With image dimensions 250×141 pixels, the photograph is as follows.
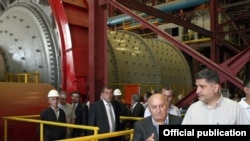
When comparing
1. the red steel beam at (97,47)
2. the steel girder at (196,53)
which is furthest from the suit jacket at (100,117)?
the steel girder at (196,53)

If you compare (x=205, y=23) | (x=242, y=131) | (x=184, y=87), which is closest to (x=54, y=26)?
(x=242, y=131)

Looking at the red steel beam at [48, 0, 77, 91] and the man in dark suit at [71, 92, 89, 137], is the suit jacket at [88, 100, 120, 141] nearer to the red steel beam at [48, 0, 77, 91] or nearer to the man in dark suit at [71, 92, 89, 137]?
the man in dark suit at [71, 92, 89, 137]

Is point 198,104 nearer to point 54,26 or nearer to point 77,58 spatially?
point 77,58

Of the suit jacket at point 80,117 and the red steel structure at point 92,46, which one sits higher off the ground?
the red steel structure at point 92,46

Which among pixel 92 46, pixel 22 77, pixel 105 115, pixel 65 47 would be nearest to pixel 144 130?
pixel 105 115

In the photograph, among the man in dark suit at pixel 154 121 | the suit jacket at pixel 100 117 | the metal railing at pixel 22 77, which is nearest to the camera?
the man in dark suit at pixel 154 121

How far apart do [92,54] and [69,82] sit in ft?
3.40

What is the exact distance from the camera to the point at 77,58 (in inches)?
249

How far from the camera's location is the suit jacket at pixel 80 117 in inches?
213

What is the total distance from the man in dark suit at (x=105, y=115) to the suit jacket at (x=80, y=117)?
87 cm

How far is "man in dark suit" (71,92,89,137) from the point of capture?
5.42 meters

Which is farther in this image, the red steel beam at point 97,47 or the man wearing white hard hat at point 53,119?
the red steel beam at point 97,47

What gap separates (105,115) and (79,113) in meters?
1.20

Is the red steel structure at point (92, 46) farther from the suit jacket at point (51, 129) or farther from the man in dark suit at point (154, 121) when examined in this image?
the man in dark suit at point (154, 121)
